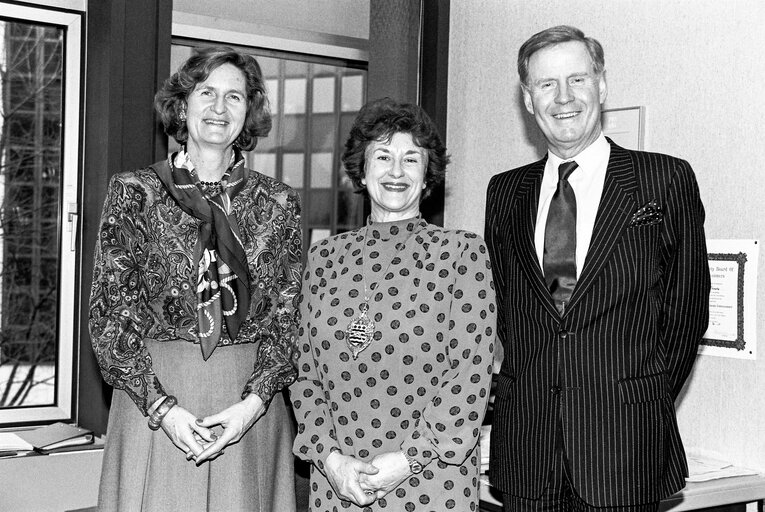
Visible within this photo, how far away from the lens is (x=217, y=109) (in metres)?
2.11

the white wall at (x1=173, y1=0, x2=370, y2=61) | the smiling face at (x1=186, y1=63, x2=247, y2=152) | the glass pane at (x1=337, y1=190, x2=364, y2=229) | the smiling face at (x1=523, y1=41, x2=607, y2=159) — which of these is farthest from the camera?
the glass pane at (x1=337, y1=190, x2=364, y2=229)

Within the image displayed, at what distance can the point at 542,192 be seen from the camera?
2.10 meters

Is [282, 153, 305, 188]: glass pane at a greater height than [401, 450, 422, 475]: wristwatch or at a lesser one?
greater

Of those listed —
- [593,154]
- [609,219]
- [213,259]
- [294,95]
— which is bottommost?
[213,259]

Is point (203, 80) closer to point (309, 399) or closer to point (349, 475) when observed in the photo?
Answer: point (309, 399)

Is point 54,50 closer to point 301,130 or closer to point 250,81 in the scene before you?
point 301,130

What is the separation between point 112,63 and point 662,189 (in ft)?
6.06

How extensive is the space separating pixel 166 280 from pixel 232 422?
360mm

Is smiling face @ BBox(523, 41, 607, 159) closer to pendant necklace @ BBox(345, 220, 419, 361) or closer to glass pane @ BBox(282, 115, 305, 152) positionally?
pendant necklace @ BBox(345, 220, 419, 361)

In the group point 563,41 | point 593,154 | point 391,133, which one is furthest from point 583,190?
point 391,133

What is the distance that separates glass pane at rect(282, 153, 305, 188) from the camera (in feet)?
11.9

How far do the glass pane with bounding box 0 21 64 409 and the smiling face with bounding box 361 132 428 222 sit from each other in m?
1.53

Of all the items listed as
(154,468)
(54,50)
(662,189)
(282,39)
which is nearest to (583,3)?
(282,39)

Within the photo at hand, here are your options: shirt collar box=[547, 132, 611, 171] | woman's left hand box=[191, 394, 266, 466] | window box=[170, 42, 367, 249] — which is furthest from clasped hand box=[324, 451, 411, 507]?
window box=[170, 42, 367, 249]
